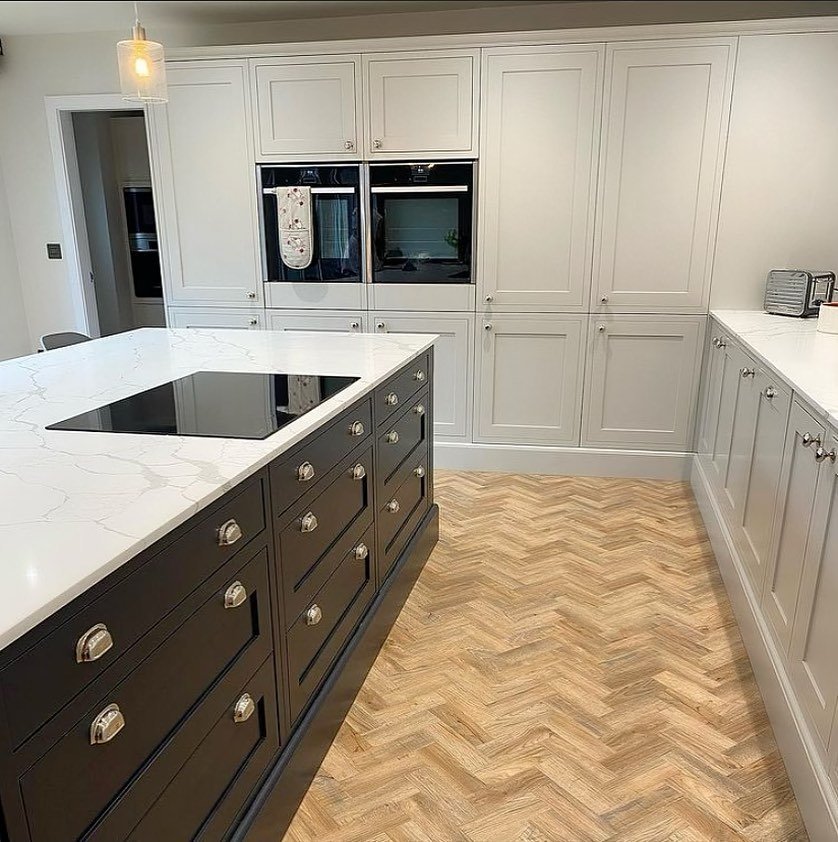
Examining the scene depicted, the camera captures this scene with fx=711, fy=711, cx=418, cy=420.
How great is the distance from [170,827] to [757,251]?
3498mm

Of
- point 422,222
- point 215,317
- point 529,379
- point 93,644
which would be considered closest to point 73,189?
point 215,317

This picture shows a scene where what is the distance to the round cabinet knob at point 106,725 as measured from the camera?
999 mm

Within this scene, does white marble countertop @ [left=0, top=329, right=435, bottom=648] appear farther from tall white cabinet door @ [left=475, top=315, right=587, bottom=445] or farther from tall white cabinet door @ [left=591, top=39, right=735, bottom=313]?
tall white cabinet door @ [left=591, top=39, right=735, bottom=313]

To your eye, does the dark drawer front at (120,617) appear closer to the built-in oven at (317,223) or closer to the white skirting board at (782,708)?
the white skirting board at (782,708)

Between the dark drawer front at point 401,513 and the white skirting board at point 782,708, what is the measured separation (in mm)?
1204

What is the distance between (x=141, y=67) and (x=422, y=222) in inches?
69.8

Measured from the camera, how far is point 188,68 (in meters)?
3.78

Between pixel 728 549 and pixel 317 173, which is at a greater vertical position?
pixel 317 173

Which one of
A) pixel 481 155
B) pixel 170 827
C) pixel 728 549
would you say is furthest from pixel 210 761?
pixel 481 155

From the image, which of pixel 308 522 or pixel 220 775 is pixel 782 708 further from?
pixel 220 775

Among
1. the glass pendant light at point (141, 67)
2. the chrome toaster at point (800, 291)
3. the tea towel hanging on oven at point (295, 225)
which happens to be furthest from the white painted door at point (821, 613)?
the tea towel hanging on oven at point (295, 225)

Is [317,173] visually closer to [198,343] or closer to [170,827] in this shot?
[198,343]

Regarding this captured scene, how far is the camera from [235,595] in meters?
1.39

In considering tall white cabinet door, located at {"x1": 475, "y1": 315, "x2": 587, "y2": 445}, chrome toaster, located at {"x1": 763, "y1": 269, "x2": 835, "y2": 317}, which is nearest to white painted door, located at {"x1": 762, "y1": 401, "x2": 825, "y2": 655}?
chrome toaster, located at {"x1": 763, "y1": 269, "x2": 835, "y2": 317}
